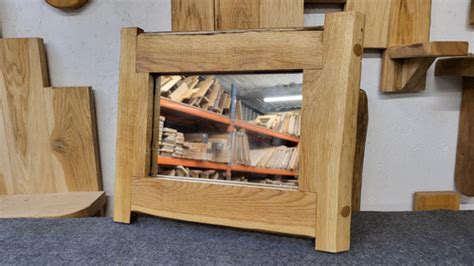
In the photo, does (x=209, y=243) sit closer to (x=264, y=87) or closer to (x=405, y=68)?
(x=264, y=87)

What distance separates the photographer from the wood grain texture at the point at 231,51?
1.43 feet

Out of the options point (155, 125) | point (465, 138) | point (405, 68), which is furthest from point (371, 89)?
point (155, 125)

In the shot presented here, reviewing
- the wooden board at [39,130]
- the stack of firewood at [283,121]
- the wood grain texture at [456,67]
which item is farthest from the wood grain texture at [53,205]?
the wood grain texture at [456,67]

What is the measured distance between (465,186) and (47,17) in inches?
38.8

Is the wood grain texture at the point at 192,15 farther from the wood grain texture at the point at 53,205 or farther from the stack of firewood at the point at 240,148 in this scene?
the wood grain texture at the point at 53,205

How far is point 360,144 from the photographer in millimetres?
604

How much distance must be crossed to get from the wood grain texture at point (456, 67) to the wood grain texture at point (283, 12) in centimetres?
30

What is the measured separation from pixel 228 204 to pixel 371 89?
395 millimetres

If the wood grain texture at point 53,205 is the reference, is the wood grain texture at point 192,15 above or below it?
above

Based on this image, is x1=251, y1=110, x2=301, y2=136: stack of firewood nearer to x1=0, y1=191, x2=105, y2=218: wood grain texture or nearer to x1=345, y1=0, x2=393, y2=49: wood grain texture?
x1=345, y1=0, x2=393, y2=49: wood grain texture

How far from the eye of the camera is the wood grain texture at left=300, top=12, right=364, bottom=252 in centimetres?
41

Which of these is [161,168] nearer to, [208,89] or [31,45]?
[208,89]

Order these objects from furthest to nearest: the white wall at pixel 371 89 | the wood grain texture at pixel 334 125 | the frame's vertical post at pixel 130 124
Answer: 1. the white wall at pixel 371 89
2. the frame's vertical post at pixel 130 124
3. the wood grain texture at pixel 334 125

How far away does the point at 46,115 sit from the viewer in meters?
0.66
